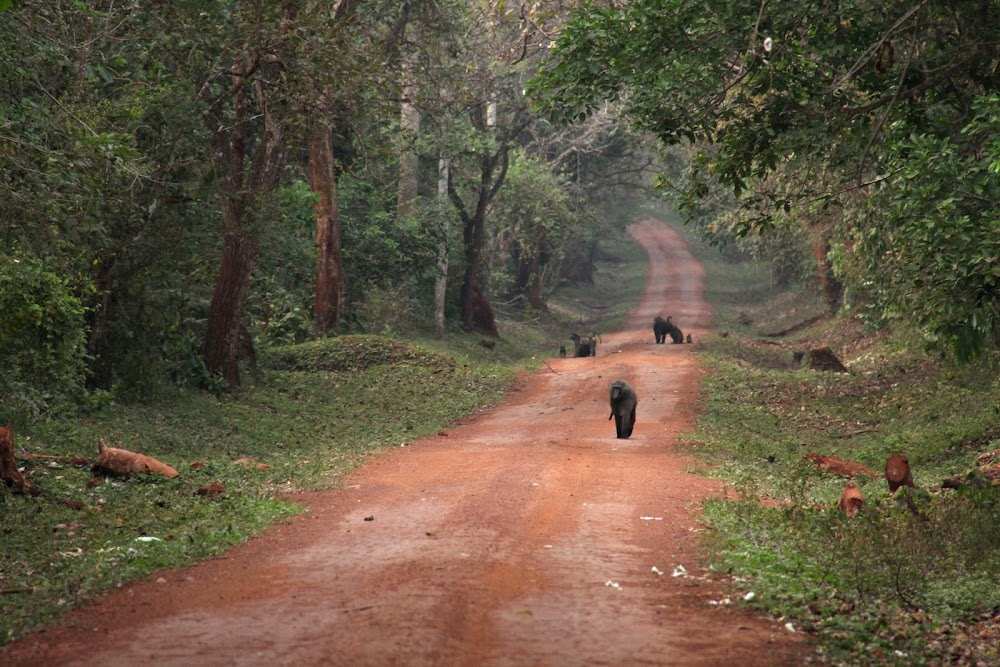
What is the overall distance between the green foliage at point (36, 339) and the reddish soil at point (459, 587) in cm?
369

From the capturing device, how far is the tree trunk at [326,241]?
933 inches

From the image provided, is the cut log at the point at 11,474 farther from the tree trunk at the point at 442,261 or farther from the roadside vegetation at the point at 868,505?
the tree trunk at the point at 442,261

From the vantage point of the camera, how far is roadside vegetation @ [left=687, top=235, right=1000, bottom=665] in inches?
264

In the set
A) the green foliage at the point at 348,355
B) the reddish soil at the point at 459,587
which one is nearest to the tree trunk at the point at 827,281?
the green foliage at the point at 348,355

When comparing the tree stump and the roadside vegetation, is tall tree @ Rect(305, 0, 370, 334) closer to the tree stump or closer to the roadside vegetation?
the roadside vegetation

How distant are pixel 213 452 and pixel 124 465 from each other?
9.74 ft

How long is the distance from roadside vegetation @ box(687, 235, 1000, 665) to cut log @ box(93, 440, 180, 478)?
5637mm

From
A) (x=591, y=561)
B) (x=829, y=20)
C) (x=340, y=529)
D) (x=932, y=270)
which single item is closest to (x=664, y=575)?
(x=591, y=561)

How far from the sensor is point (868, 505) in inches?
399

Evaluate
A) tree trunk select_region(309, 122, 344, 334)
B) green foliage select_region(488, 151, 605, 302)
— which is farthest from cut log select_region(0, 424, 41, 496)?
green foliage select_region(488, 151, 605, 302)

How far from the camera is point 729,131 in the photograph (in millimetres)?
11852

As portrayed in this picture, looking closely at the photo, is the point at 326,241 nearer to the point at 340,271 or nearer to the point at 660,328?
the point at 340,271

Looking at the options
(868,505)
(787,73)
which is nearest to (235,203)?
(787,73)

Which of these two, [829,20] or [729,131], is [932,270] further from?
[829,20]
